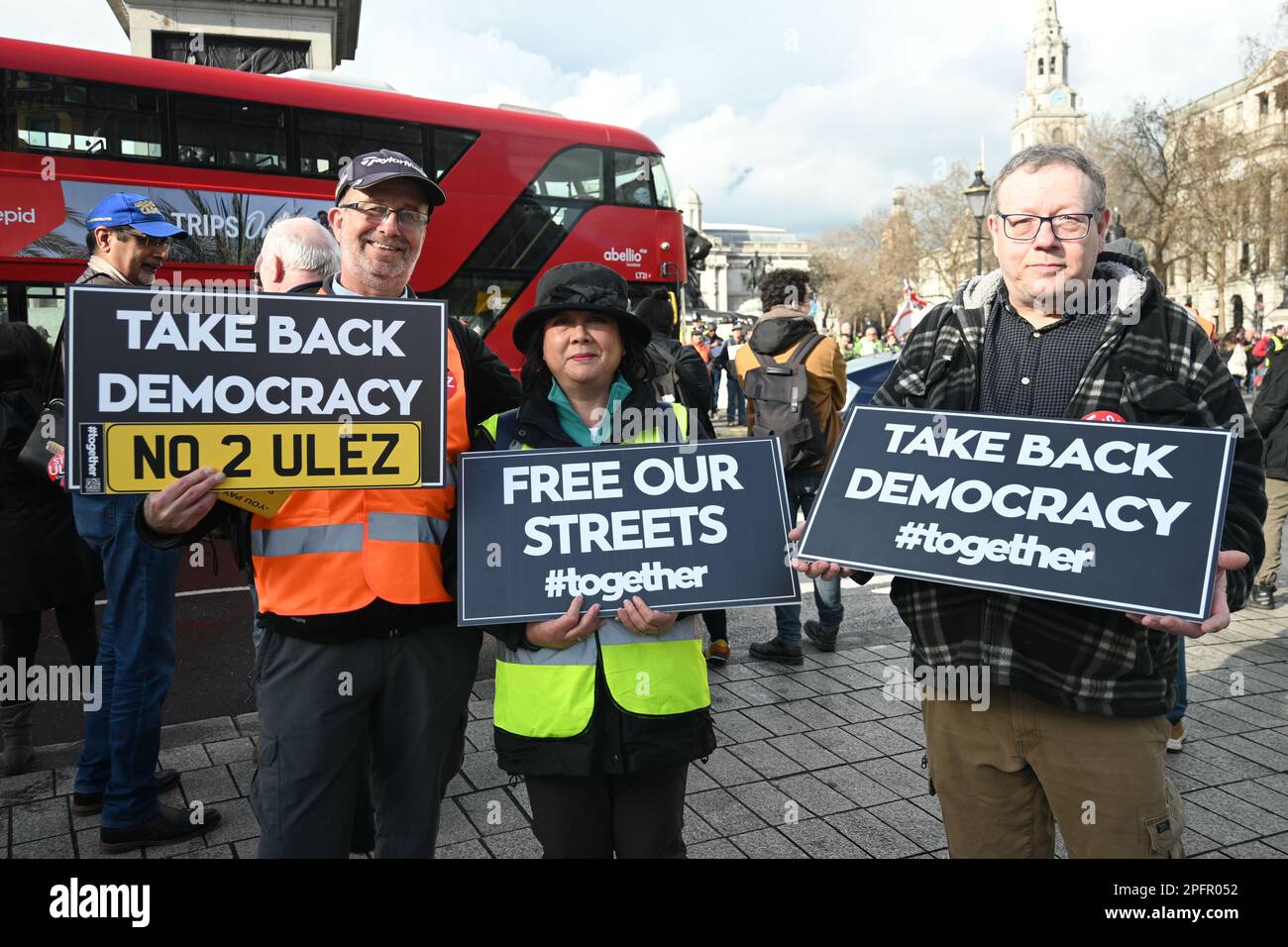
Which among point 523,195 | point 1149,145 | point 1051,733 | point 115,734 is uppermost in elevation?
point 1149,145

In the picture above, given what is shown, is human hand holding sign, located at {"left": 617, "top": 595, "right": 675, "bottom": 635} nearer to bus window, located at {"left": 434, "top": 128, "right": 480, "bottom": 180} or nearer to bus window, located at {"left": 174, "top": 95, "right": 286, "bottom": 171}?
Result: bus window, located at {"left": 174, "top": 95, "right": 286, "bottom": 171}

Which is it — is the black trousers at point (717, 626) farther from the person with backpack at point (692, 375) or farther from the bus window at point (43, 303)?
the bus window at point (43, 303)

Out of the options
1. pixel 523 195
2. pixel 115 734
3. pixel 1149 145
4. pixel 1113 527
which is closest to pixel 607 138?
pixel 523 195

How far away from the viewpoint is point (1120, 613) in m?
1.98

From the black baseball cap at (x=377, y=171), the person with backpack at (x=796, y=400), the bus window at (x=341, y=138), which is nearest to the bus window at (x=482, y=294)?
the bus window at (x=341, y=138)

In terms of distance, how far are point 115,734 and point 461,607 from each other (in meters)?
1.87

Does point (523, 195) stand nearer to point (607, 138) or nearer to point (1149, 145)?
point (607, 138)

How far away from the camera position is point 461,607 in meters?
2.18

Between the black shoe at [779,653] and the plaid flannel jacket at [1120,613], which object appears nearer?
the plaid flannel jacket at [1120,613]

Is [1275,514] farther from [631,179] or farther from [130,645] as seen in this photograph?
[631,179]

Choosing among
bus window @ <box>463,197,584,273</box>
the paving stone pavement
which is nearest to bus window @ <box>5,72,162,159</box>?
bus window @ <box>463,197,584,273</box>

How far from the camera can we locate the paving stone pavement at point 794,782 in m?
3.24

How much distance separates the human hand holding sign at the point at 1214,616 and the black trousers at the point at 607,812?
1066 millimetres
